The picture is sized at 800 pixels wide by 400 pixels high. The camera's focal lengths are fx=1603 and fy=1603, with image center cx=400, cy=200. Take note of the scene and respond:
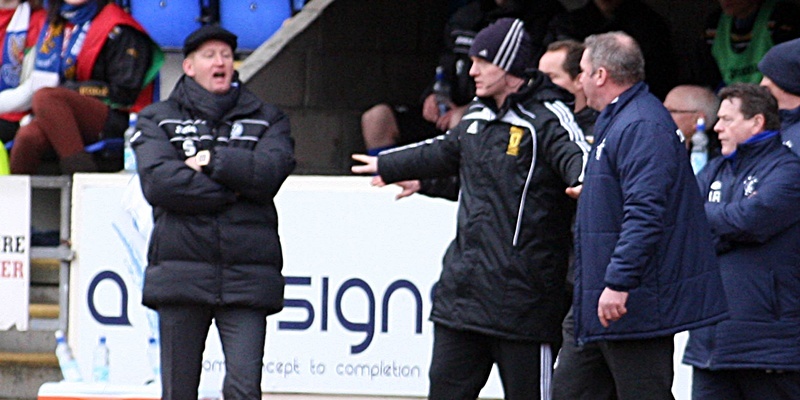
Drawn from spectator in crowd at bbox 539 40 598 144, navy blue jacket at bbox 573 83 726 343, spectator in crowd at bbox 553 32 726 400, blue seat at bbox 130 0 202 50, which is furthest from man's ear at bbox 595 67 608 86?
blue seat at bbox 130 0 202 50

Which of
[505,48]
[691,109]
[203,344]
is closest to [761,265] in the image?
[505,48]

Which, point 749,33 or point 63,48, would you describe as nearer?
point 749,33

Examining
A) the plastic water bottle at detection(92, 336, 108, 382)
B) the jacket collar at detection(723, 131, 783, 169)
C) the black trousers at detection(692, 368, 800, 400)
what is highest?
the jacket collar at detection(723, 131, 783, 169)

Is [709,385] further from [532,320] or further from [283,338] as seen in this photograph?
[283,338]

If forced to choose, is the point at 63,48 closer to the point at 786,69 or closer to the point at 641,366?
the point at 786,69

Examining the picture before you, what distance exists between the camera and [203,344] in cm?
675

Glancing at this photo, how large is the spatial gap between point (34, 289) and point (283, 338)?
189 cm

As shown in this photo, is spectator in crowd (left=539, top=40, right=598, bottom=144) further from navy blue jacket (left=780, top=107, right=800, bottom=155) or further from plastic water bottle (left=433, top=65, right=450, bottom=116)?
plastic water bottle (left=433, top=65, right=450, bottom=116)

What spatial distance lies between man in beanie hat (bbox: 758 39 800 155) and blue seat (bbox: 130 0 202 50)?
5.01 meters

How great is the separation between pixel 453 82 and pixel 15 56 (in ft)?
9.72

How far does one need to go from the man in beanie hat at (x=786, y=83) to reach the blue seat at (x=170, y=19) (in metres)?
5.01

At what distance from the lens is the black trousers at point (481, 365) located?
6.28m

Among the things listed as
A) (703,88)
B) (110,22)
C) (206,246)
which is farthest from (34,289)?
(703,88)

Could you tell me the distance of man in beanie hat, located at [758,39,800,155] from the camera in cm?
625
